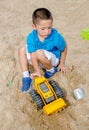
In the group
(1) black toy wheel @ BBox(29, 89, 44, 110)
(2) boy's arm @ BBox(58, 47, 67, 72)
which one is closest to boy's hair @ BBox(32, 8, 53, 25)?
(2) boy's arm @ BBox(58, 47, 67, 72)

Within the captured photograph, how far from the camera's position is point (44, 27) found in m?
3.34

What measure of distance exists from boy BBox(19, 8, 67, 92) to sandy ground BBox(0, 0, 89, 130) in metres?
0.12

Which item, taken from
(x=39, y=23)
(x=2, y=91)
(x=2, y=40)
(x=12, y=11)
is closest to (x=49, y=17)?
(x=39, y=23)

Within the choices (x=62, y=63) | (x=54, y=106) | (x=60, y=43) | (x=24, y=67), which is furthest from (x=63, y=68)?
(x=54, y=106)

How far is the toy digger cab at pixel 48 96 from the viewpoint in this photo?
311 cm

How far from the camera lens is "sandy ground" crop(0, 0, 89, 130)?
3.20 metres

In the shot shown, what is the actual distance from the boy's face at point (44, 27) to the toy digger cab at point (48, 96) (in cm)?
50

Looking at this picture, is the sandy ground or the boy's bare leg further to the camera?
the boy's bare leg

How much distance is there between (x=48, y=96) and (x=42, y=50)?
62cm

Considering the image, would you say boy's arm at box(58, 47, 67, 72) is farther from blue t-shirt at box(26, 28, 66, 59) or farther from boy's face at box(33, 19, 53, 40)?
boy's face at box(33, 19, 53, 40)

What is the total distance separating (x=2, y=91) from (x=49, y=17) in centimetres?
103

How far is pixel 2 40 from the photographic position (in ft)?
14.4

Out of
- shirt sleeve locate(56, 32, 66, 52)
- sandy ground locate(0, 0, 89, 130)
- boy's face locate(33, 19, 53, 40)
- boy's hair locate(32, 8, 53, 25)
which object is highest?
boy's hair locate(32, 8, 53, 25)

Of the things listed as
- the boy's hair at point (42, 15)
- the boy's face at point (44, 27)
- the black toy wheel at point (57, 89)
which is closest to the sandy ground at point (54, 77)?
the black toy wheel at point (57, 89)
